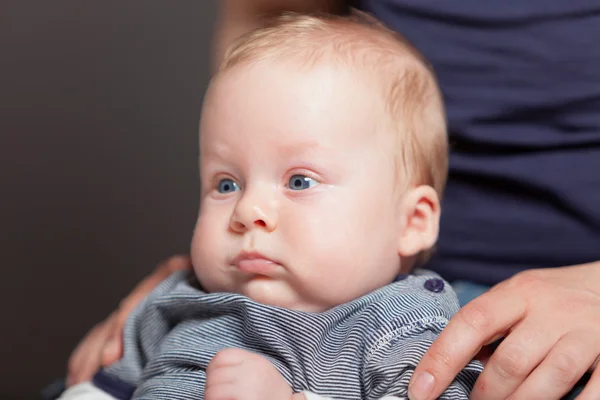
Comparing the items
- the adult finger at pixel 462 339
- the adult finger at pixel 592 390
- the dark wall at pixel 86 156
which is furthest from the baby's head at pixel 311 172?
the dark wall at pixel 86 156

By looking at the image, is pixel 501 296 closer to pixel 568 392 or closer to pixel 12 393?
pixel 568 392

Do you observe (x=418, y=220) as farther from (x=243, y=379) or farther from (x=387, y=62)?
(x=243, y=379)

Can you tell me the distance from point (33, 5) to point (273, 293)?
4.62 ft

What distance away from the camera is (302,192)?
870 mm

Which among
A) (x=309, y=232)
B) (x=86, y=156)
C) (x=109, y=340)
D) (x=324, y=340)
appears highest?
(x=309, y=232)

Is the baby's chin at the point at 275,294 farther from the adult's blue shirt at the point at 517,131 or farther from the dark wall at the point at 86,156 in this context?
the dark wall at the point at 86,156

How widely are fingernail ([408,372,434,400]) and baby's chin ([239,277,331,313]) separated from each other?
0.16m

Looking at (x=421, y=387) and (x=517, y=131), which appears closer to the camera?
(x=421, y=387)

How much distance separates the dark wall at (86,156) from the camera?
6.59 ft

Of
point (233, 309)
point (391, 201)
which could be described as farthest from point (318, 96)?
point (233, 309)

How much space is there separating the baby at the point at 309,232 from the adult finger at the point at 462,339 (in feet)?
0.08

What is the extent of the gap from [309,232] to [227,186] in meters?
0.14

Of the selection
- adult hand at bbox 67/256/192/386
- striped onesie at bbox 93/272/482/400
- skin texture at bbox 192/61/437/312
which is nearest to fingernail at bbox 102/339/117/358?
adult hand at bbox 67/256/192/386

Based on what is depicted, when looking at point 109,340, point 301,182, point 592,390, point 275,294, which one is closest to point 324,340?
point 275,294
